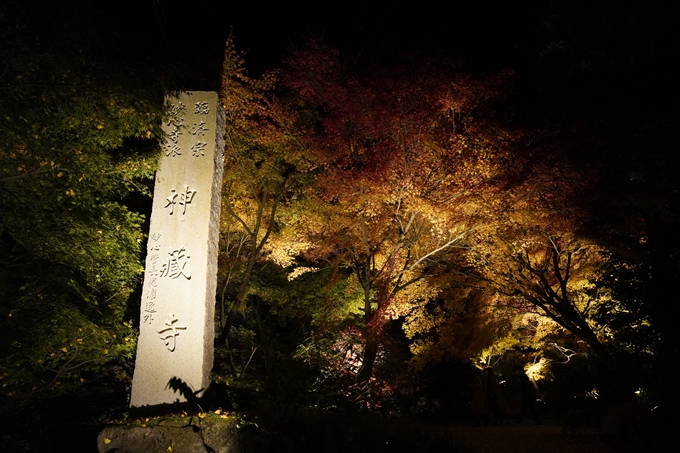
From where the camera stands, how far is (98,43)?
592 centimetres

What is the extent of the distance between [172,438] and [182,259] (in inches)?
88.6

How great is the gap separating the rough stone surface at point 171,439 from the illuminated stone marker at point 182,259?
54cm

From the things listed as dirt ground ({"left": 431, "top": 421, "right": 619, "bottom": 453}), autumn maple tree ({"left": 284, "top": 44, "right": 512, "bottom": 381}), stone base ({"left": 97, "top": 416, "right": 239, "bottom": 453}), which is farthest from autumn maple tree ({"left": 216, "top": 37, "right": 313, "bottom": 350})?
dirt ground ({"left": 431, "top": 421, "right": 619, "bottom": 453})

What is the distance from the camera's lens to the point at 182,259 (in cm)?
632

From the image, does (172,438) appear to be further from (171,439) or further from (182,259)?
(182,259)

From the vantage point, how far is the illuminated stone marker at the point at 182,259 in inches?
235

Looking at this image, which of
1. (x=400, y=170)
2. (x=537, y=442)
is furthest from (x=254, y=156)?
(x=537, y=442)

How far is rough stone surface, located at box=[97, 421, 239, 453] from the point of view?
5.30 metres

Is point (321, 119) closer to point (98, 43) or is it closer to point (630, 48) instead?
point (98, 43)

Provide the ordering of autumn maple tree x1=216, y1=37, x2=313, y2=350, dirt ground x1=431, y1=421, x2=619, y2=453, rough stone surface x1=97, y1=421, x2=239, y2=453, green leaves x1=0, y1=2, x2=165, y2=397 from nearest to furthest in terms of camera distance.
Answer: rough stone surface x1=97, y1=421, x2=239, y2=453 < green leaves x1=0, y1=2, x2=165, y2=397 < dirt ground x1=431, y1=421, x2=619, y2=453 < autumn maple tree x1=216, y1=37, x2=313, y2=350

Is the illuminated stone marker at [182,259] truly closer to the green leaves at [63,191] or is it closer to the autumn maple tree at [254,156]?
the green leaves at [63,191]

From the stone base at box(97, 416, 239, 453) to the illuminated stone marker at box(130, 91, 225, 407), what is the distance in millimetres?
522

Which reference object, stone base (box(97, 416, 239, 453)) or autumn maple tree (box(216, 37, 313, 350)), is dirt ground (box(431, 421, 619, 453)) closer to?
stone base (box(97, 416, 239, 453))

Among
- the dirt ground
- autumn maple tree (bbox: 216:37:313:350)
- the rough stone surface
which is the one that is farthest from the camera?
autumn maple tree (bbox: 216:37:313:350)
